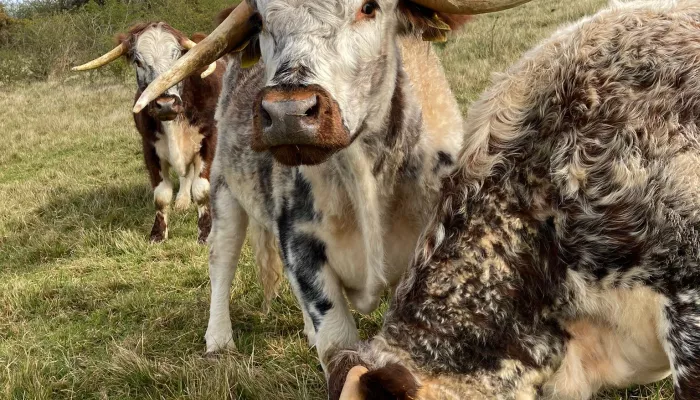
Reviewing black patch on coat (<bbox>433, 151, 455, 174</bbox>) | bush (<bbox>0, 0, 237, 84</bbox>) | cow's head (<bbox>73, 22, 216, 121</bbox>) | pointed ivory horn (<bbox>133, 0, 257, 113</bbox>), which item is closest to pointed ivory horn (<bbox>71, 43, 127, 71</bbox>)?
cow's head (<bbox>73, 22, 216, 121</bbox>)

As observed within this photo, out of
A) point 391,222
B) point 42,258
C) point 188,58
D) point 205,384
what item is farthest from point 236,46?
point 42,258

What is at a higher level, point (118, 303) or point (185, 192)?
point (118, 303)

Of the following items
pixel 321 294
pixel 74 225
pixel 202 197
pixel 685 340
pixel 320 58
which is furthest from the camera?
pixel 202 197

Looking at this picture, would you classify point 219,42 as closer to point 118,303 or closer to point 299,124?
point 299,124

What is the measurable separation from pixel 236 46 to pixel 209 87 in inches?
210

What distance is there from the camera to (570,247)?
6.73ft

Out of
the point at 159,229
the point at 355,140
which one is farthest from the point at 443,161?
the point at 159,229

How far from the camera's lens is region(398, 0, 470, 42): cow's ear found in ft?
10.3

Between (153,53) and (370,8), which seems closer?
(370,8)

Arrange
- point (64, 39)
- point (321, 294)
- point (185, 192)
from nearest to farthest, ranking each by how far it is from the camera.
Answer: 1. point (321, 294)
2. point (185, 192)
3. point (64, 39)

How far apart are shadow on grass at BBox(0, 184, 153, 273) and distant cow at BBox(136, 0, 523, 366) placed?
3.89m

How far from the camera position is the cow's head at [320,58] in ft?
7.95

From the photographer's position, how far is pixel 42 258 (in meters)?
6.75

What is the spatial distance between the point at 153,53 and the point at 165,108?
1.27 metres
